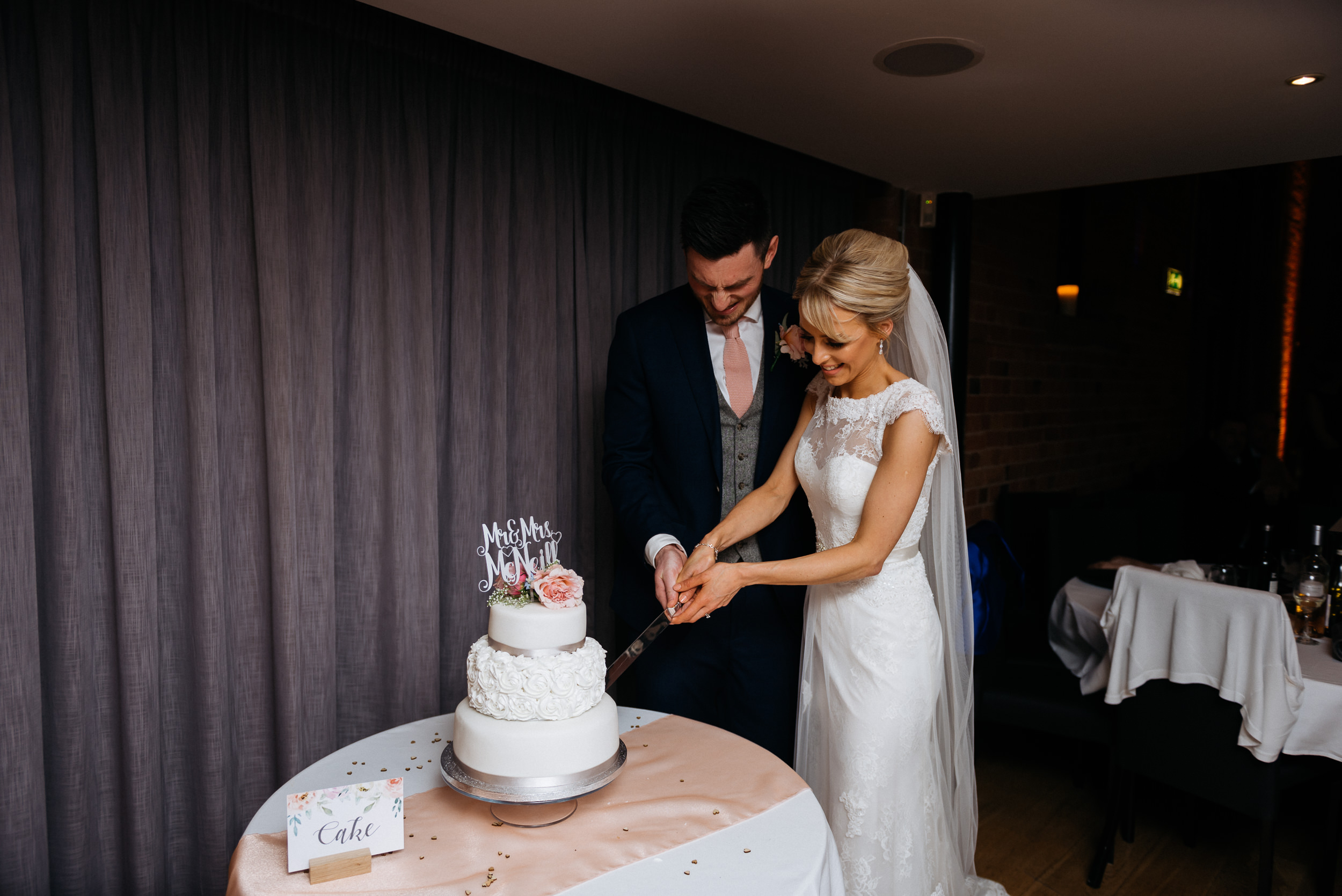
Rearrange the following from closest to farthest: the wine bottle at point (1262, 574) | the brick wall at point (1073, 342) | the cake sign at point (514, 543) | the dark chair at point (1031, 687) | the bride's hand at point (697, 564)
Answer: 1. the bride's hand at point (697, 564)
2. the cake sign at point (514, 543)
3. the dark chair at point (1031, 687)
4. the wine bottle at point (1262, 574)
5. the brick wall at point (1073, 342)

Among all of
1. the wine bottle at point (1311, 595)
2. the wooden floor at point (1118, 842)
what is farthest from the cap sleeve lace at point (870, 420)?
the wooden floor at point (1118, 842)

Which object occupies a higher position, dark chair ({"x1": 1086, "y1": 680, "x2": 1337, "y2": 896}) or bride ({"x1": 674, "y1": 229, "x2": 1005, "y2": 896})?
bride ({"x1": 674, "y1": 229, "x2": 1005, "y2": 896})

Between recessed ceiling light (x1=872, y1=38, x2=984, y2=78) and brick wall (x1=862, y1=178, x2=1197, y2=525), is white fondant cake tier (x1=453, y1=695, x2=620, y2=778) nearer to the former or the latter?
recessed ceiling light (x1=872, y1=38, x2=984, y2=78)

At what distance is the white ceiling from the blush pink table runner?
1.74 meters

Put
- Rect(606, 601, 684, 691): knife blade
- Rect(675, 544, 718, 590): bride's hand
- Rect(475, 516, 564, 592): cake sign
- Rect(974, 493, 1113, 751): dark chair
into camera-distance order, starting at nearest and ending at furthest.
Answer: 1. Rect(606, 601, 684, 691): knife blade
2. Rect(675, 544, 718, 590): bride's hand
3. Rect(475, 516, 564, 592): cake sign
4. Rect(974, 493, 1113, 751): dark chair

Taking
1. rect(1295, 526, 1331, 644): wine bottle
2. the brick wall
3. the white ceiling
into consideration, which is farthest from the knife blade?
the brick wall

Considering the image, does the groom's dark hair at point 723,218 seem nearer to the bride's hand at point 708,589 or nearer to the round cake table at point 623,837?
the bride's hand at point 708,589

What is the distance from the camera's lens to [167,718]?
208 centimetres

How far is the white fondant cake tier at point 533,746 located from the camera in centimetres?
135

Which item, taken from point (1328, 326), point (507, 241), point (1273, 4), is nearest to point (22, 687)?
point (507, 241)

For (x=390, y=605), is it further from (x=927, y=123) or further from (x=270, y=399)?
(x=927, y=123)

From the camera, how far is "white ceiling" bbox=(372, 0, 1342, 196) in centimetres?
210

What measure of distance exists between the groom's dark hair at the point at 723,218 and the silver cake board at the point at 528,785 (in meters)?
1.17

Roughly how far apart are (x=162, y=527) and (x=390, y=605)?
0.64 meters
